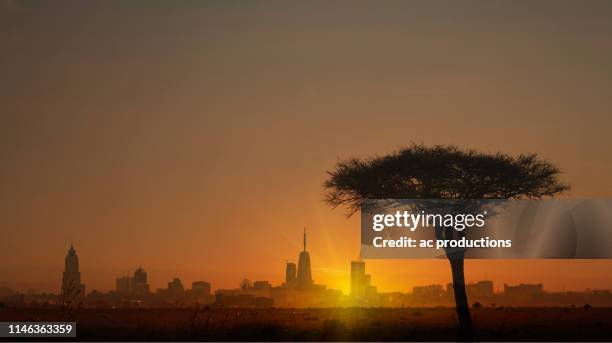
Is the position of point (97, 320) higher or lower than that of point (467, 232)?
lower

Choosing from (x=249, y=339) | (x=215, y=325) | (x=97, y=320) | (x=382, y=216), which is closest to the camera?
(x=249, y=339)

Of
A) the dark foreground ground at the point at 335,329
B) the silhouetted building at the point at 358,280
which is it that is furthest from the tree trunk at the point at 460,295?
the silhouetted building at the point at 358,280

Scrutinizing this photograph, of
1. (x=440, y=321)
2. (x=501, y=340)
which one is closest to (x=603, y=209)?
(x=440, y=321)

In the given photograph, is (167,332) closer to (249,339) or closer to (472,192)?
(249,339)

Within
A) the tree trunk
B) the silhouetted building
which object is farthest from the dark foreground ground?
the silhouetted building

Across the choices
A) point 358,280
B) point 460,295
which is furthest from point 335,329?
point 358,280

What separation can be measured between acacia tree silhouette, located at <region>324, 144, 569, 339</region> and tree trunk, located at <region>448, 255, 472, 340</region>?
4018 millimetres

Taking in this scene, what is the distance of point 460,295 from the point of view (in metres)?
50.1

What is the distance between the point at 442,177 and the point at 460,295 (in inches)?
275

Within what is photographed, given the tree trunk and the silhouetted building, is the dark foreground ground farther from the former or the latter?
the silhouetted building

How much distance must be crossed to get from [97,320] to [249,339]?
12949mm

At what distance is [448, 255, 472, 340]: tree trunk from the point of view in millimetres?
48559

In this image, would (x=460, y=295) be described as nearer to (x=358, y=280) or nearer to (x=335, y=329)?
(x=335, y=329)

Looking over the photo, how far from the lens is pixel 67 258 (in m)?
53.4
